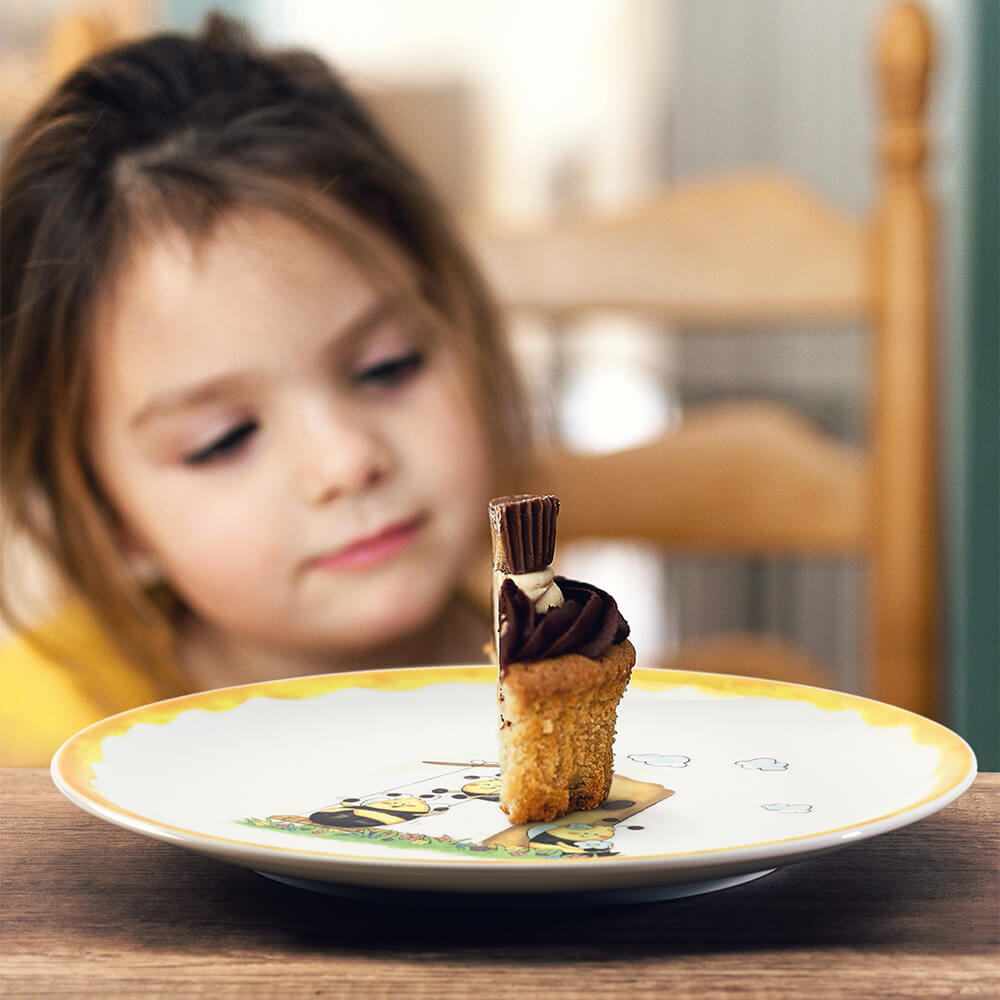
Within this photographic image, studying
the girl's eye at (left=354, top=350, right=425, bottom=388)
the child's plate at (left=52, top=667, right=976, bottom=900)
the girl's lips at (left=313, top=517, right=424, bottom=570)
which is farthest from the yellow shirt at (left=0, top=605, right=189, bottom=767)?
the child's plate at (left=52, top=667, right=976, bottom=900)

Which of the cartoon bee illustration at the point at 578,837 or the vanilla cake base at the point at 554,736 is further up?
the vanilla cake base at the point at 554,736

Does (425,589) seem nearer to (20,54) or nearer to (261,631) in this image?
(261,631)

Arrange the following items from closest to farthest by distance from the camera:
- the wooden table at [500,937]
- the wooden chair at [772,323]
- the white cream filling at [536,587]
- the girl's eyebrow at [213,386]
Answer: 1. the wooden table at [500,937]
2. the white cream filling at [536,587]
3. the girl's eyebrow at [213,386]
4. the wooden chair at [772,323]

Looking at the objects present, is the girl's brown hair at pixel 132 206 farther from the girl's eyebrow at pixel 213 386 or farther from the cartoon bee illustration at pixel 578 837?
the cartoon bee illustration at pixel 578 837

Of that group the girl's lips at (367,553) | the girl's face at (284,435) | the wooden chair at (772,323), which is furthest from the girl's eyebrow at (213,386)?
the wooden chair at (772,323)

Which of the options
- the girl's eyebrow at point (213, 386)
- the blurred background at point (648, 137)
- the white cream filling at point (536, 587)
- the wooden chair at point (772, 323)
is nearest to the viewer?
the white cream filling at point (536, 587)

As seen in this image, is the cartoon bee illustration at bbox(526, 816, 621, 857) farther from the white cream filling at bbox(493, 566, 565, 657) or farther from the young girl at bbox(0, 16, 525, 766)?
the young girl at bbox(0, 16, 525, 766)
